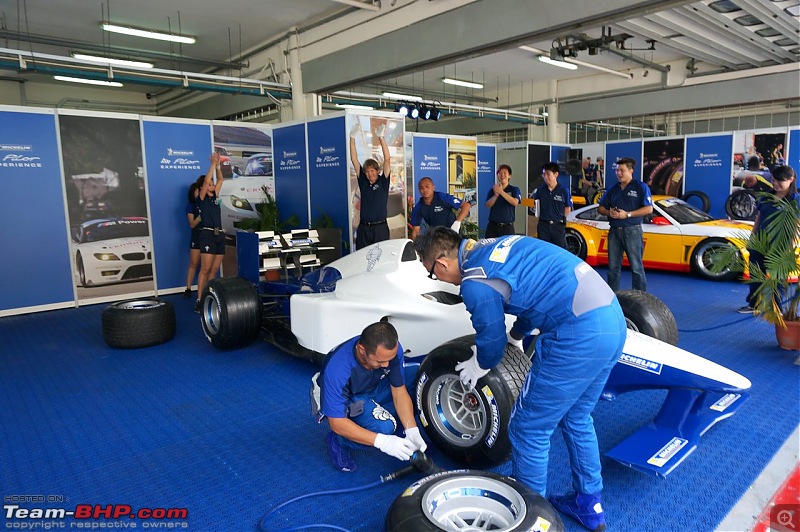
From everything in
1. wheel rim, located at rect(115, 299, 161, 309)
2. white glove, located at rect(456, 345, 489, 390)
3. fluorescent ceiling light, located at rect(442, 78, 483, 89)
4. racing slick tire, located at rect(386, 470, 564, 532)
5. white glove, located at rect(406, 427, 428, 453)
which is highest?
fluorescent ceiling light, located at rect(442, 78, 483, 89)

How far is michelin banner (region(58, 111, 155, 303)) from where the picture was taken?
302 inches

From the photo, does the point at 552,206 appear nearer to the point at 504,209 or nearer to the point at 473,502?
the point at 504,209

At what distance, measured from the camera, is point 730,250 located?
5402mm

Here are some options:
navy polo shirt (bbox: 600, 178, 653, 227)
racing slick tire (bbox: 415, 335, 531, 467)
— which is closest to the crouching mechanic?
racing slick tire (bbox: 415, 335, 531, 467)

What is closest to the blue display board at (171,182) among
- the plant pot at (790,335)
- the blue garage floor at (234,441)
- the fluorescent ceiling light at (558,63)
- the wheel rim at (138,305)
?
the wheel rim at (138,305)

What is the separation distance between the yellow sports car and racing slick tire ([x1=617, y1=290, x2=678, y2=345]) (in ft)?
15.3

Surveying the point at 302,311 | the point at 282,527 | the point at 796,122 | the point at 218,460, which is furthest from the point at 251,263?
the point at 796,122

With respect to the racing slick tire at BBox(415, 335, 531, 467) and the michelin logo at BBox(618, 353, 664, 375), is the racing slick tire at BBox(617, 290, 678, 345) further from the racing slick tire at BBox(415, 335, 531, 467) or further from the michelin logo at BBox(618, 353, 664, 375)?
the racing slick tire at BBox(415, 335, 531, 467)

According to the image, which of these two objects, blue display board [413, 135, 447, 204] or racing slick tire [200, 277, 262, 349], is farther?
blue display board [413, 135, 447, 204]

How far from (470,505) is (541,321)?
2.74 feet

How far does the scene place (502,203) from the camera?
25.9ft

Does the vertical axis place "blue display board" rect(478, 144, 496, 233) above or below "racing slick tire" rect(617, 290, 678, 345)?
above

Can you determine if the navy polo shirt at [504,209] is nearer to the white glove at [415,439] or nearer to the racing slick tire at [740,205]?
the white glove at [415,439]

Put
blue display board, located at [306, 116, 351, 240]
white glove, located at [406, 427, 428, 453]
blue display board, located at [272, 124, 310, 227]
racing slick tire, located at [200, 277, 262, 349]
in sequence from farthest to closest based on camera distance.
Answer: blue display board, located at [272, 124, 310, 227]
blue display board, located at [306, 116, 351, 240]
racing slick tire, located at [200, 277, 262, 349]
white glove, located at [406, 427, 428, 453]
